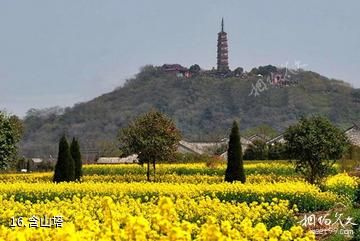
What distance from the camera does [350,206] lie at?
20.1 m

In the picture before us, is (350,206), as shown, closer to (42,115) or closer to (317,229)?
(317,229)

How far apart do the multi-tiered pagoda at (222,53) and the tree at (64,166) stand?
134 meters

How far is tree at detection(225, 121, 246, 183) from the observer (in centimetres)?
2744

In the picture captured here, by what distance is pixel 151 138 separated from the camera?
33.7 m

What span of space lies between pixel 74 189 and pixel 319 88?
133425 millimetres

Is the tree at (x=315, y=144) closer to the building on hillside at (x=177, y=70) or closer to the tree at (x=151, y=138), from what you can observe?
the tree at (x=151, y=138)

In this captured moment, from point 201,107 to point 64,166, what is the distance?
110 m

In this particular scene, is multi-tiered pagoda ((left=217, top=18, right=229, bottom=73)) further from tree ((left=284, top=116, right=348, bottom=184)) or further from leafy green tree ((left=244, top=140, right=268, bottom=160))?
tree ((left=284, top=116, right=348, bottom=184))

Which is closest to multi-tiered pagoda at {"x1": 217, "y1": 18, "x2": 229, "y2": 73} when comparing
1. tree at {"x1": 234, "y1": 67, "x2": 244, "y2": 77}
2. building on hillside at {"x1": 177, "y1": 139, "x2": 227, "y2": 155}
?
tree at {"x1": 234, "y1": 67, "x2": 244, "y2": 77}

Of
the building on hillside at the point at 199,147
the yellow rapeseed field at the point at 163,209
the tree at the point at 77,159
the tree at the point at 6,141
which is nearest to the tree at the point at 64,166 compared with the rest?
the tree at the point at 77,159

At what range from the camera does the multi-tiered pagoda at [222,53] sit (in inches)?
6560

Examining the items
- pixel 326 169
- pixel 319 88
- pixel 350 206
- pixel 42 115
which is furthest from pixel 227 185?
pixel 319 88

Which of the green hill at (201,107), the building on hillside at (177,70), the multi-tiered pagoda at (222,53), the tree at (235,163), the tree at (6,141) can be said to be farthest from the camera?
the multi-tiered pagoda at (222,53)

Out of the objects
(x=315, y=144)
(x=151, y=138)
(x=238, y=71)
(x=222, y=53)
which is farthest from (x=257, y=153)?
(x=222, y=53)
